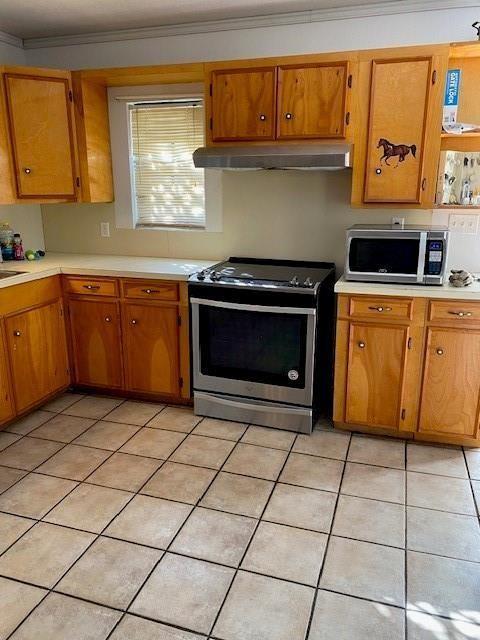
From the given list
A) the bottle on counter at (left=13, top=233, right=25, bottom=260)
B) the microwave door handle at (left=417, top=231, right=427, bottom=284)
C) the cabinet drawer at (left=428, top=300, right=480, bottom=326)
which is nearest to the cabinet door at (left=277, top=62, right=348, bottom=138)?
the microwave door handle at (left=417, top=231, right=427, bottom=284)

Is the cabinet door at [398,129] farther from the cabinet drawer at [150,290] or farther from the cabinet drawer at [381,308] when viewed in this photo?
the cabinet drawer at [150,290]

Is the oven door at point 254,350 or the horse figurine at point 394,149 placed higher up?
the horse figurine at point 394,149

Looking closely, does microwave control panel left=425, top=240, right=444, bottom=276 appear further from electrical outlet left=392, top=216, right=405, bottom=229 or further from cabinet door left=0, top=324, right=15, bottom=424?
cabinet door left=0, top=324, right=15, bottom=424

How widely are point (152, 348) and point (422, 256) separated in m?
1.74

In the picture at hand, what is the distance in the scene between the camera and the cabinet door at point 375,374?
2801 mm

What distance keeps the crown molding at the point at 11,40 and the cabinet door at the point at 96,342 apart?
188cm

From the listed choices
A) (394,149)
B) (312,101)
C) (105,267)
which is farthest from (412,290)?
(105,267)

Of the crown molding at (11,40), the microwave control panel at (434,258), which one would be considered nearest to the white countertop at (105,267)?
the microwave control panel at (434,258)

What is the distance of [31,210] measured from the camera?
3.89 meters

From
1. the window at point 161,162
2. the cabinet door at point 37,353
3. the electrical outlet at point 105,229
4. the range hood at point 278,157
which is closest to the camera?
the range hood at point 278,157

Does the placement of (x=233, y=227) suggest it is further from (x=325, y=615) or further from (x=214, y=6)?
(x=325, y=615)

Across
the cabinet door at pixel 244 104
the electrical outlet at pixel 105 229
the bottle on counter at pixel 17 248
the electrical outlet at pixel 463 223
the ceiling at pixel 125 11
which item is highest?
the ceiling at pixel 125 11

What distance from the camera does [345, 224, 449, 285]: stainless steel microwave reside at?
2.69 m

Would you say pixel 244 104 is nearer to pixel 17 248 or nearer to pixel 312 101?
pixel 312 101
